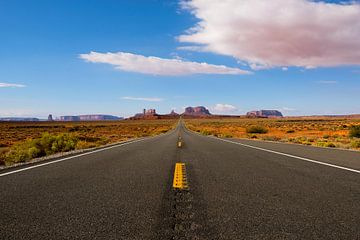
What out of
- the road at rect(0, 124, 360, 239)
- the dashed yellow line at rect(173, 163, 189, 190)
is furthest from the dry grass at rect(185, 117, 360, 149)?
the road at rect(0, 124, 360, 239)

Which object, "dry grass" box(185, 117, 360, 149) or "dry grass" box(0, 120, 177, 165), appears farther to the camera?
"dry grass" box(0, 120, 177, 165)

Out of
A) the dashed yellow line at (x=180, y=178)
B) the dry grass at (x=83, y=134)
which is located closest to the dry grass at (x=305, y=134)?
the dry grass at (x=83, y=134)

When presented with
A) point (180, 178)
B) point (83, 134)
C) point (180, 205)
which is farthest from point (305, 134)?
point (180, 205)

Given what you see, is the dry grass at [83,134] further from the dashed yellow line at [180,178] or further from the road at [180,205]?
the road at [180,205]

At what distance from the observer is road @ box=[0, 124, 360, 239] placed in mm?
3316

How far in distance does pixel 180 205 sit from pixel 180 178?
2.16m

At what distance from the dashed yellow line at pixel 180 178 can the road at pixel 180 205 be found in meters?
0.13

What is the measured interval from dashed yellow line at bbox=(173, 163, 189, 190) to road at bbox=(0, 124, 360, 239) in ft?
0.43

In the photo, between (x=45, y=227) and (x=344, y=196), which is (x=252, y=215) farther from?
(x=45, y=227)

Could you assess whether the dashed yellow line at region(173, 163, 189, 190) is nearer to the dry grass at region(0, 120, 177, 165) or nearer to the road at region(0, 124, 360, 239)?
the road at region(0, 124, 360, 239)

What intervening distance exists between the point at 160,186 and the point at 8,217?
2.50m

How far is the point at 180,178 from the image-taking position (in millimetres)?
6453

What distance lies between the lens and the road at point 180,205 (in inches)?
131

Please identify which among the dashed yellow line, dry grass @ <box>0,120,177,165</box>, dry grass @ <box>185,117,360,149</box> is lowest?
dry grass @ <box>0,120,177,165</box>
